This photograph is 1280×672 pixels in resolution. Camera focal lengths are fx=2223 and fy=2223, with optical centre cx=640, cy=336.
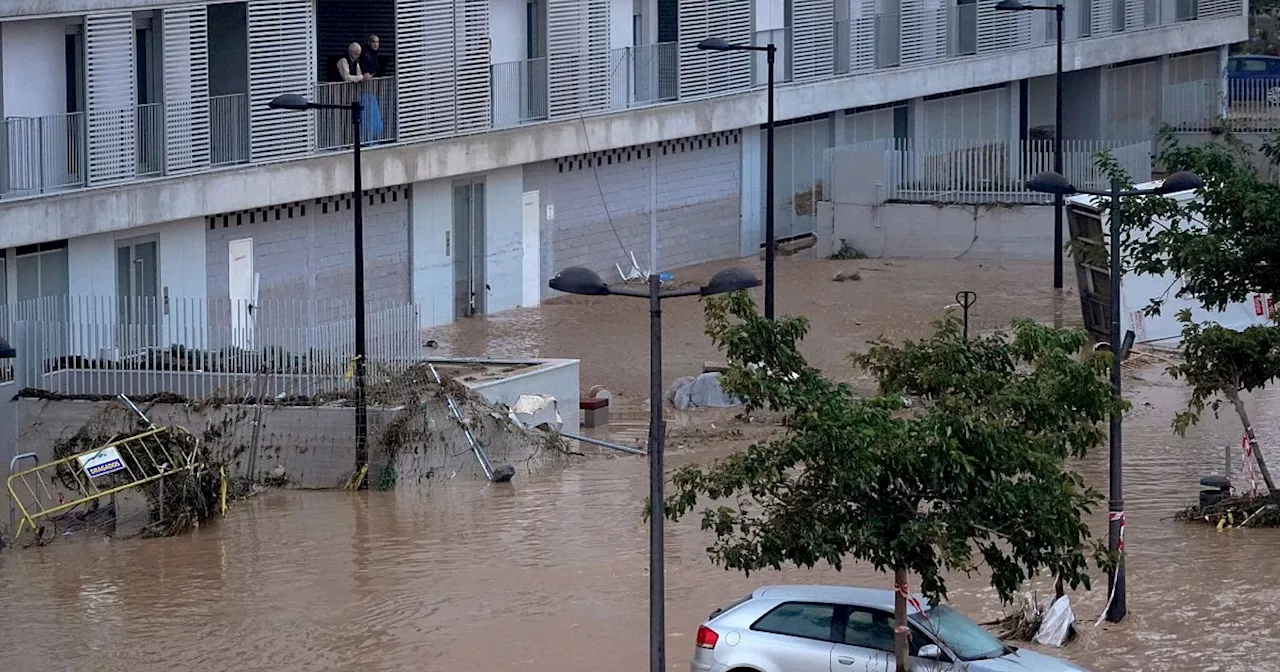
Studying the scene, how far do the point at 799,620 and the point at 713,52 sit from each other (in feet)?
102

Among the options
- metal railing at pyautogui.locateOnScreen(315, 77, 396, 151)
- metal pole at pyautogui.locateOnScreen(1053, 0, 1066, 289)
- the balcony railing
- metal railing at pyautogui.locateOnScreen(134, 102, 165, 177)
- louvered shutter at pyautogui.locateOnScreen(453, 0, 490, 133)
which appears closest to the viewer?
metal railing at pyautogui.locateOnScreen(134, 102, 165, 177)

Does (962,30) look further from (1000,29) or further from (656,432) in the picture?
(656,432)

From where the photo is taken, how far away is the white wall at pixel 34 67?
3052 cm

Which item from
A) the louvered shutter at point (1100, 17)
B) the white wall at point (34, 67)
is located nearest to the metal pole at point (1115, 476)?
the white wall at point (34, 67)

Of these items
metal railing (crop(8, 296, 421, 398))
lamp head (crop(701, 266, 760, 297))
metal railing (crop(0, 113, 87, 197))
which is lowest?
metal railing (crop(8, 296, 421, 398))

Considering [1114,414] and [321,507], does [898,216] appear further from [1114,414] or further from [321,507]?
[1114,414]

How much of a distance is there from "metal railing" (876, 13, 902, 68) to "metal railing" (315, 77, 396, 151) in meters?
17.7

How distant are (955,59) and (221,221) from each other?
81.3 ft

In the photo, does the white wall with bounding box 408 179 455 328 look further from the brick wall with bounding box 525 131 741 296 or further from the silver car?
the silver car

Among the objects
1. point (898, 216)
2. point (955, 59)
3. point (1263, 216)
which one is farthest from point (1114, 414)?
point (955, 59)

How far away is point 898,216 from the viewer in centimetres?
4688

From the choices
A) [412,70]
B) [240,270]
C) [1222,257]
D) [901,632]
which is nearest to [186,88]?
[240,270]

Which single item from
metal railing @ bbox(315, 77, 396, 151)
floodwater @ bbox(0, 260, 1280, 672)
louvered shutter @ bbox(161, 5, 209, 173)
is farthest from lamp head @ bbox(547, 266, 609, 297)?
metal railing @ bbox(315, 77, 396, 151)

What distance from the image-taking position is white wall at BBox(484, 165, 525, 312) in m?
40.8
